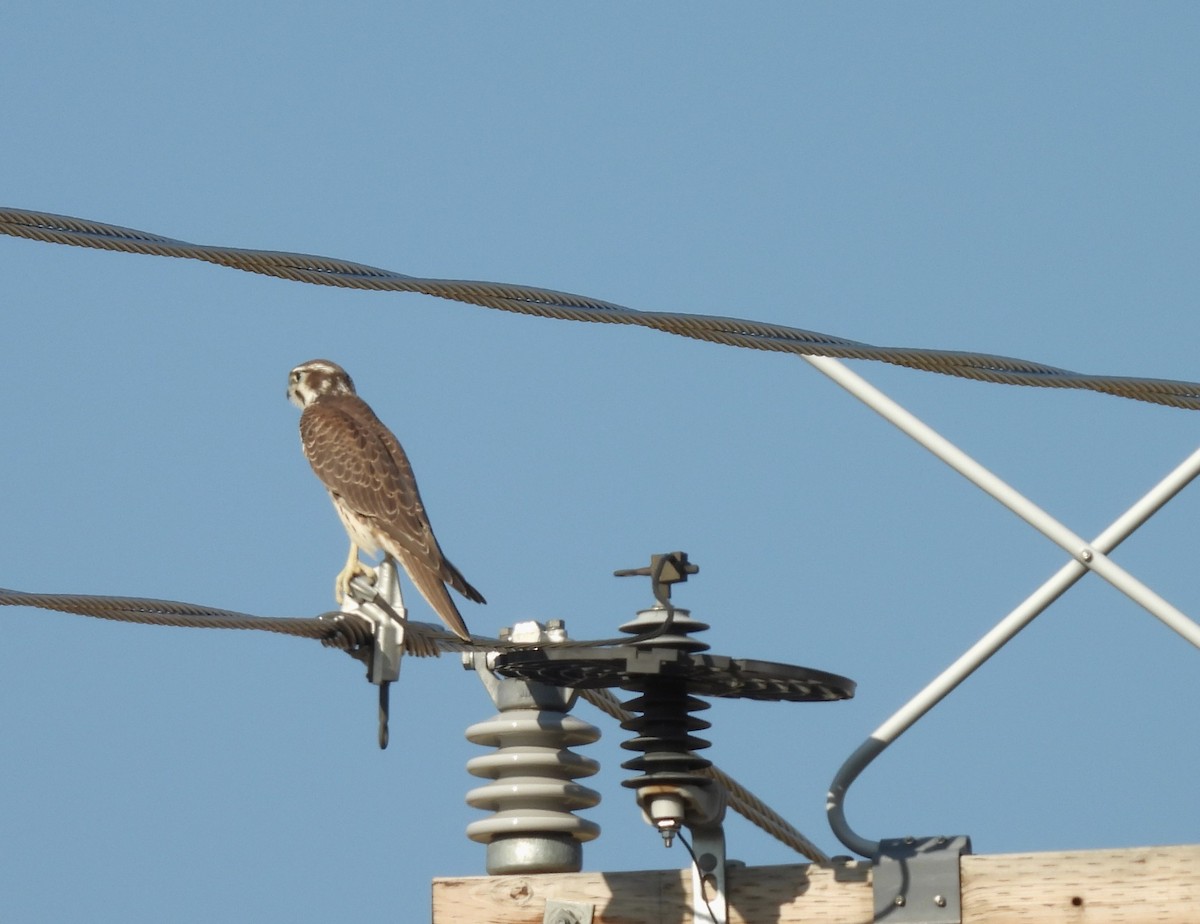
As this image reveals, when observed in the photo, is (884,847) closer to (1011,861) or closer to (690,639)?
(1011,861)

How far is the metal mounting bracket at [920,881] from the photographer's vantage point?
422cm

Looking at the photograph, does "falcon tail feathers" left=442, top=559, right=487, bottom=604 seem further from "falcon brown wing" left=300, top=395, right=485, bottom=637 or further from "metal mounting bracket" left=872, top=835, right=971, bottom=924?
"metal mounting bracket" left=872, top=835, right=971, bottom=924

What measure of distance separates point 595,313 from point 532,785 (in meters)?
1.33

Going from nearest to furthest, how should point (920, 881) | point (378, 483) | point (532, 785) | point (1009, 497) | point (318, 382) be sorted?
point (920, 881) → point (532, 785) → point (1009, 497) → point (378, 483) → point (318, 382)

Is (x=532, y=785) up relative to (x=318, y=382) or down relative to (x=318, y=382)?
down

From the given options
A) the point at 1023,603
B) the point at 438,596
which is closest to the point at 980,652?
the point at 1023,603

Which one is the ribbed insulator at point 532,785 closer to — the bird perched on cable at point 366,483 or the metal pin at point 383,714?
the metal pin at point 383,714

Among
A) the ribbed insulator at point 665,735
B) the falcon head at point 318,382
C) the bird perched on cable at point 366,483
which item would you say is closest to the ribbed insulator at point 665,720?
the ribbed insulator at point 665,735

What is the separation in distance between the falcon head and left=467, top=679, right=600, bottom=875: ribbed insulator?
5.79 meters

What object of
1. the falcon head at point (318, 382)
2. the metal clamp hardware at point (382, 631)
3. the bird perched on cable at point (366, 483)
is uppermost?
the falcon head at point (318, 382)

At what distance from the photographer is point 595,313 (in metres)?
4.86

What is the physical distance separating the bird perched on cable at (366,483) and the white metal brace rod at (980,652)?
3055 mm

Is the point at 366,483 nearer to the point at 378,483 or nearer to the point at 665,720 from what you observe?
the point at 378,483

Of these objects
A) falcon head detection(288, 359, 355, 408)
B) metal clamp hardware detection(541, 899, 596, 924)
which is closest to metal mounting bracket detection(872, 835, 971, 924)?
metal clamp hardware detection(541, 899, 596, 924)
